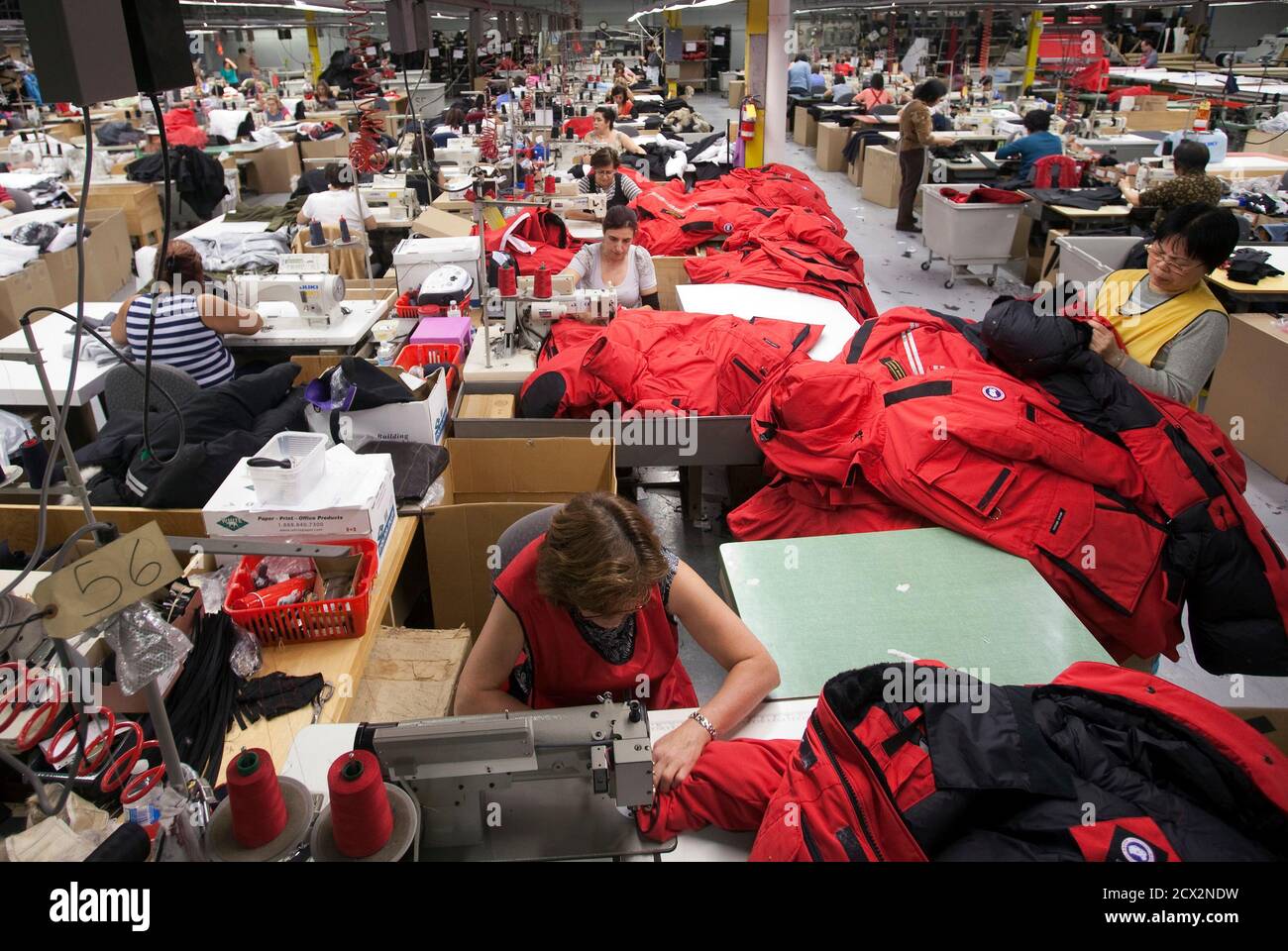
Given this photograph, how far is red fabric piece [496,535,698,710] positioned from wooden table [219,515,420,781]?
432 millimetres

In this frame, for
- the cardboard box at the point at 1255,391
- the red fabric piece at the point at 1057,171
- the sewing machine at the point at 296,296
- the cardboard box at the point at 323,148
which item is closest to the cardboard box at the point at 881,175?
the red fabric piece at the point at 1057,171

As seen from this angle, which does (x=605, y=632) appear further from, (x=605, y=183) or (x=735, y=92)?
(x=735, y=92)

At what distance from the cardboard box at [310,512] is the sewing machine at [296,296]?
165 cm

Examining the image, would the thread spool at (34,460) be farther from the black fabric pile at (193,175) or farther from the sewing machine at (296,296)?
the black fabric pile at (193,175)

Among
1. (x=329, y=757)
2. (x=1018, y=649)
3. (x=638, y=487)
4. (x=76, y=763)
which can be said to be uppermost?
(x=76, y=763)

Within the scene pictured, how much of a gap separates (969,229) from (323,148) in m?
8.12

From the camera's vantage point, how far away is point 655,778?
1496 mm

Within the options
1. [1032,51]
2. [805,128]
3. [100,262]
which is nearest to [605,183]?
[100,262]

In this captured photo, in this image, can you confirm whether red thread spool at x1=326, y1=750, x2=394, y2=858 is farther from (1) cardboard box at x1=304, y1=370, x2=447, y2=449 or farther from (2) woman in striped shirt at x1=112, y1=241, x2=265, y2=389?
(2) woman in striped shirt at x1=112, y1=241, x2=265, y2=389

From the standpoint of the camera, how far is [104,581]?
843 mm

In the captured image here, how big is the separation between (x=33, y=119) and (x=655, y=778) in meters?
10.8
